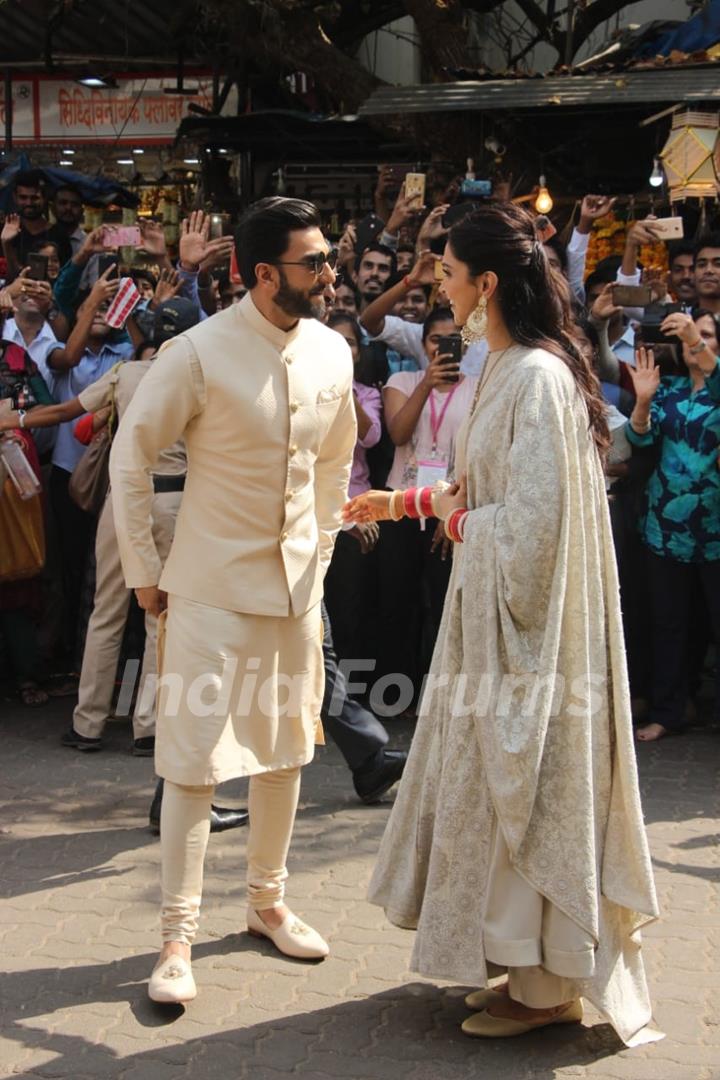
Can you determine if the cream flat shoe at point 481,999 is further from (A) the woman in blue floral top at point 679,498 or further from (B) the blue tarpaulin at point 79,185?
(B) the blue tarpaulin at point 79,185

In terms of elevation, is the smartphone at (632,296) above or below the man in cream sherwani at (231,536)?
above

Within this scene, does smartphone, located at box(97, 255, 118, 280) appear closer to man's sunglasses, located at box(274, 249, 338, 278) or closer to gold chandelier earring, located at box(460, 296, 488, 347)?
man's sunglasses, located at box(274, 249, 338, 278)

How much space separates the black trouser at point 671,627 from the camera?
7059 millimetres

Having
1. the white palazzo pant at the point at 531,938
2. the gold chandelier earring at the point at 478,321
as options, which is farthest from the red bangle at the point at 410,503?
the white palazzo pant at the point at 531,938

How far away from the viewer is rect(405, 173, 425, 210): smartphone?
827 cm

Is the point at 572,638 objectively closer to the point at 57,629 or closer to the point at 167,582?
the point at 167,582

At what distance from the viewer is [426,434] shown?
280 inches

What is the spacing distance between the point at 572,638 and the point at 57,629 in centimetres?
495

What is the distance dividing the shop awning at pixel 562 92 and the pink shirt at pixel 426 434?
92.1 inches

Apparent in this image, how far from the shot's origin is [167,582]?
4117mm

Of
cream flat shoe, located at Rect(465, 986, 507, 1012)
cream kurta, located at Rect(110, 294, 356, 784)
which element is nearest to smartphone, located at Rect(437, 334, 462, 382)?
cream kurta, located at Rect(110, 294, 356, 784)

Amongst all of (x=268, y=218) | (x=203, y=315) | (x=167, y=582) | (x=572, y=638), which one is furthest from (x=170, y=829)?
(x=203, y=315)

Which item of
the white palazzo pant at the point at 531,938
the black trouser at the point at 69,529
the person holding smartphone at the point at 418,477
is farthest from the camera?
the black trouser at the point at 69,529

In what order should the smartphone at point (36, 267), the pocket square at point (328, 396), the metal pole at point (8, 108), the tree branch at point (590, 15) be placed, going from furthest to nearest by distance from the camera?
the metal pole at point (8, 108) → the tree branch at point (590, 15) → the smartphone at point (36, 267) → the pocket square at point (328, 396)
